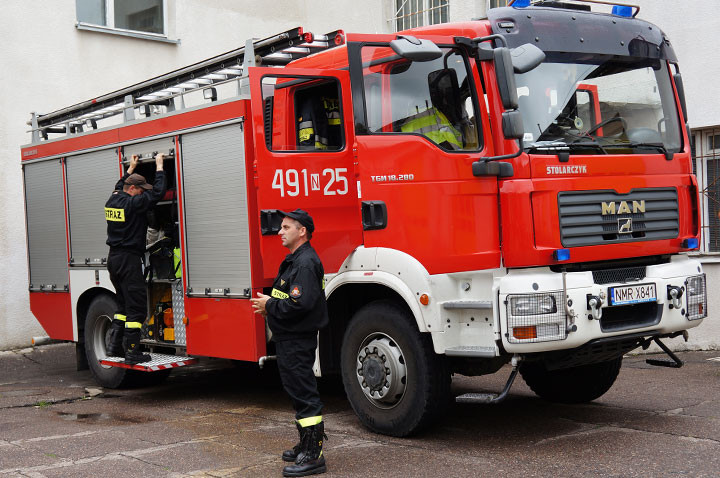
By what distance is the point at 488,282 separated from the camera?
6.12 metres

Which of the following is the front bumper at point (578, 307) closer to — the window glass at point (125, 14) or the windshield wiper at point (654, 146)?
the windshield wiper at point (654, 146)

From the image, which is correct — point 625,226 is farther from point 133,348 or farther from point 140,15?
point 140,15

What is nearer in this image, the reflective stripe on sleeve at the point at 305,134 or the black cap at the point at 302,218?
the black cap at the point at 302,218

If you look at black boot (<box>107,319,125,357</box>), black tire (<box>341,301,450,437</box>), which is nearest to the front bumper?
black tire (<box>341,301,450,437</box>)

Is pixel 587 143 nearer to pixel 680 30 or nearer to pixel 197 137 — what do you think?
pixel 197 137

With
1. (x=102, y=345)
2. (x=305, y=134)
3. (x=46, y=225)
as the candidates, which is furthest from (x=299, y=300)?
(x=46, y=225)

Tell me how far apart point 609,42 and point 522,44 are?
0.80 m

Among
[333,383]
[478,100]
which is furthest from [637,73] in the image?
[333,383]

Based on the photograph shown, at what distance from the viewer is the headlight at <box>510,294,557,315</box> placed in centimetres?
582

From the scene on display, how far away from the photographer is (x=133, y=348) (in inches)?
340

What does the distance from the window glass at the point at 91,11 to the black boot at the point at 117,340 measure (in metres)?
6.06

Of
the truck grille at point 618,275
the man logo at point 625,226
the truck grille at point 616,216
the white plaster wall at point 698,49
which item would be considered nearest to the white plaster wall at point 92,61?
the white plaster wall at point 698,49

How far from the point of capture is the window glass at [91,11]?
1312cm

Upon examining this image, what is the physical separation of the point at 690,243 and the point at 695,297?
404mm
